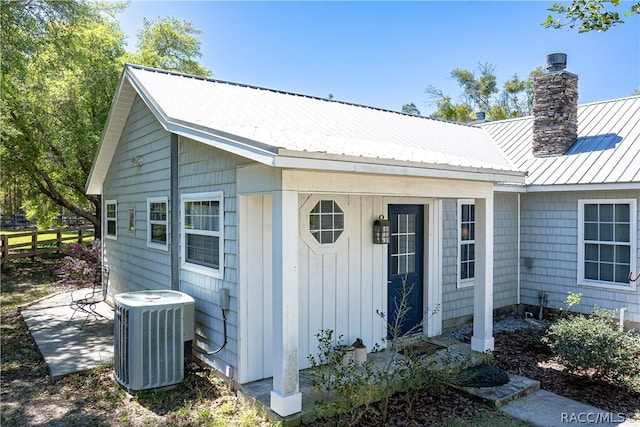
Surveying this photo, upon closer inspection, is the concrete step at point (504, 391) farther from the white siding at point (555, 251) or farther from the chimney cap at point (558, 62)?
the chimney cap at point (558, 62)

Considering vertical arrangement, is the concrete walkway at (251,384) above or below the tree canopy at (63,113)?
below

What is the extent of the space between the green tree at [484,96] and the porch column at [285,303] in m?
26.6

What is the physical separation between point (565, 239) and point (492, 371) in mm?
4020

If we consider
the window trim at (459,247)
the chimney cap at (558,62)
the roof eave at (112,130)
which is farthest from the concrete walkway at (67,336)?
the chimney cap at (558,62)

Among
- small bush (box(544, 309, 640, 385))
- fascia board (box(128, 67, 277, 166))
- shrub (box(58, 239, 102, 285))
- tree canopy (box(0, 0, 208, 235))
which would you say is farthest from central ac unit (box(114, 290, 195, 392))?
tree canopy (box(0, 0, 208, 235))

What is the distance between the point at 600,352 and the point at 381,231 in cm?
303

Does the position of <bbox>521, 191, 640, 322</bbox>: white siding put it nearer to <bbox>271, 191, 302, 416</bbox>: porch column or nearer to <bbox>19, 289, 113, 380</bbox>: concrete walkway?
<bbox>271, 191, 302, 416</bbox>: porch column

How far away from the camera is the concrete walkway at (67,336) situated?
615cm

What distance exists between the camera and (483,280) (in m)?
6.25

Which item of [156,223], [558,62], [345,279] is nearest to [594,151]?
[558,62]

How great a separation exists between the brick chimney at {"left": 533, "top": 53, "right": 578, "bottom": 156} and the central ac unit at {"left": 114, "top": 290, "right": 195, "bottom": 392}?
26.0ft

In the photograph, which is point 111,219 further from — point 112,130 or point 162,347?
point 162,347

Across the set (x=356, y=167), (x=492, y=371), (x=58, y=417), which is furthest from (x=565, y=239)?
(x=58, y=417)

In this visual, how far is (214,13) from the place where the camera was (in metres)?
12.5
